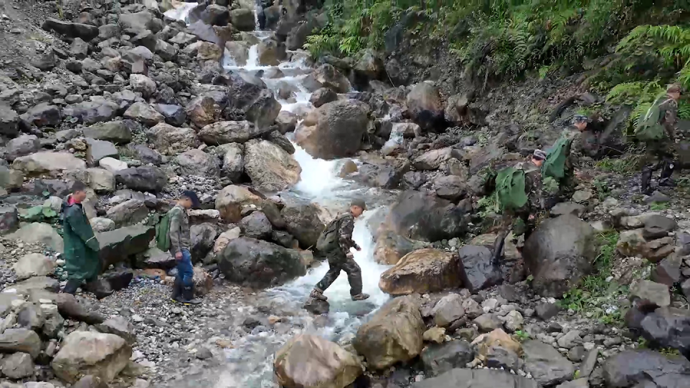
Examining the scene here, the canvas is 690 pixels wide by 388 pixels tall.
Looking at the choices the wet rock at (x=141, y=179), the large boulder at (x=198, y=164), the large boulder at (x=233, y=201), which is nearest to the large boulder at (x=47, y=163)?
the wet rock at (x=141, y=179)

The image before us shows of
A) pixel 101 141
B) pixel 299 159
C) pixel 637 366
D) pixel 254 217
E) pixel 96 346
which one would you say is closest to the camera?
pixel 637 366

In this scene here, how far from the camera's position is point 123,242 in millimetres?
8070

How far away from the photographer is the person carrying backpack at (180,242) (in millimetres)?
7410

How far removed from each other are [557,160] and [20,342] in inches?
293

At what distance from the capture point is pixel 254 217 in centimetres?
980

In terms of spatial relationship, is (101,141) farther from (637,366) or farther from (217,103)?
(637,366)

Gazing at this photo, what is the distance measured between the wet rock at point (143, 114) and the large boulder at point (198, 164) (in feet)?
5.59

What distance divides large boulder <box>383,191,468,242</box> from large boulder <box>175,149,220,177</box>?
434cm

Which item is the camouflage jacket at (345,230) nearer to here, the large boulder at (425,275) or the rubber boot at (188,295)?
the large boulder at (425,275)

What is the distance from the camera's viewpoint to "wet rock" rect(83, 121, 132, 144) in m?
11.7

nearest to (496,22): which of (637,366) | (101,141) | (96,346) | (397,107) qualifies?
(397,107)

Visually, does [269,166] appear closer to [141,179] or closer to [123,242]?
[141,179]

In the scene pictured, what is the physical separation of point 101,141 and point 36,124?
5.54ft

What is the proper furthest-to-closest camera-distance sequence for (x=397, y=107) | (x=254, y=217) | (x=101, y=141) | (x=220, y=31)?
(x=220, y=31) → (x=397, y=107) → (x=101, y=141) → (x=254, y=217)
